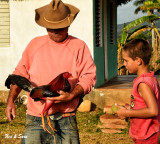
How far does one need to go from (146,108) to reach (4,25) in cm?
805

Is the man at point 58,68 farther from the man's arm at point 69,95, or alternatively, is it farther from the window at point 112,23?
the window at point 112,23

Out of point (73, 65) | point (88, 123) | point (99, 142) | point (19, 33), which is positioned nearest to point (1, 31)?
point (19, 33)

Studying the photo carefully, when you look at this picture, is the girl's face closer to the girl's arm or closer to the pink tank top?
the pink tank top

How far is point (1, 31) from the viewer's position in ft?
33.3

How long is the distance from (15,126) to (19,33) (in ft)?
10.9

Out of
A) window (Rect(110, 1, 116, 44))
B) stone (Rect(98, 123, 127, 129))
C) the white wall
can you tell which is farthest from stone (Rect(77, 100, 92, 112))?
window (Rect(110, 1, 116, 44))

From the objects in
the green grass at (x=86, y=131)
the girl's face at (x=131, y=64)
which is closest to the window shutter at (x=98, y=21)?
the green grass at (x=86, y=131)

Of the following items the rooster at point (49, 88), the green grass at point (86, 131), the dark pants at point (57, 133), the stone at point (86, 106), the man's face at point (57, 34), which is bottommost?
the green grass at point (86, 131)

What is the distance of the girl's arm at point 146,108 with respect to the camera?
2.89 metres

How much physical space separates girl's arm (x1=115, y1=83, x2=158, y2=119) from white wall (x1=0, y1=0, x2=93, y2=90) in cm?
655

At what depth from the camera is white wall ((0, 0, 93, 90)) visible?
9.48 m

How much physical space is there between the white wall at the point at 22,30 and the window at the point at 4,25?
0.19 meters

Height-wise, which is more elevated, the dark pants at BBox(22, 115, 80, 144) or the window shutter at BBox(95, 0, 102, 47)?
the window shutter at BBox(95, 0, 102, 47)

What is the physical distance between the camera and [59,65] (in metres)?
3.06
